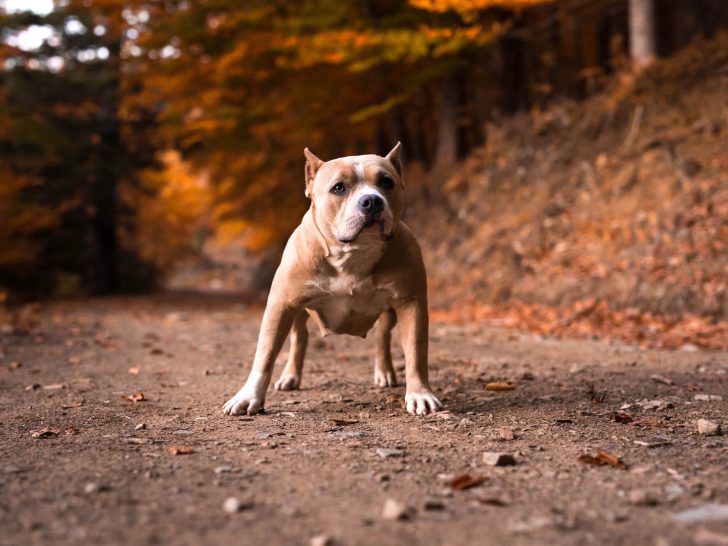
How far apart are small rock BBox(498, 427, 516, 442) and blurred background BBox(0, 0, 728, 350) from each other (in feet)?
12.2

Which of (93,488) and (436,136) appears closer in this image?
(93,488)

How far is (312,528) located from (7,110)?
13.1 metres

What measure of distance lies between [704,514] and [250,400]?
2.40 metres

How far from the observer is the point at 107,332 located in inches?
352

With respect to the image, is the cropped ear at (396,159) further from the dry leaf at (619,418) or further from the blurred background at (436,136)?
the blurred background at (436,136)

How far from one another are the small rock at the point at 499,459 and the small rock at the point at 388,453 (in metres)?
0.37

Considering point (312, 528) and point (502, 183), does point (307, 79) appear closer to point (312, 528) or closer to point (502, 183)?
point (502, 183)

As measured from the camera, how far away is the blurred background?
9062mm

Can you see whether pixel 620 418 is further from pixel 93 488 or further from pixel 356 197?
pixel 93 488

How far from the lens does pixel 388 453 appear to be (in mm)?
3084

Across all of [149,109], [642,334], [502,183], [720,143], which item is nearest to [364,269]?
[642,334]

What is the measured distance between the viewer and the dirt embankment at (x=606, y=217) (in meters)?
7.89

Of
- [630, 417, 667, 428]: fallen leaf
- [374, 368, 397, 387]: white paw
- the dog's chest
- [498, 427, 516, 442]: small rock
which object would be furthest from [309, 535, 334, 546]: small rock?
[374, 368, 397, 387]: white paw

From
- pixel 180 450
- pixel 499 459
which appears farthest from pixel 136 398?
pixel 499 459
